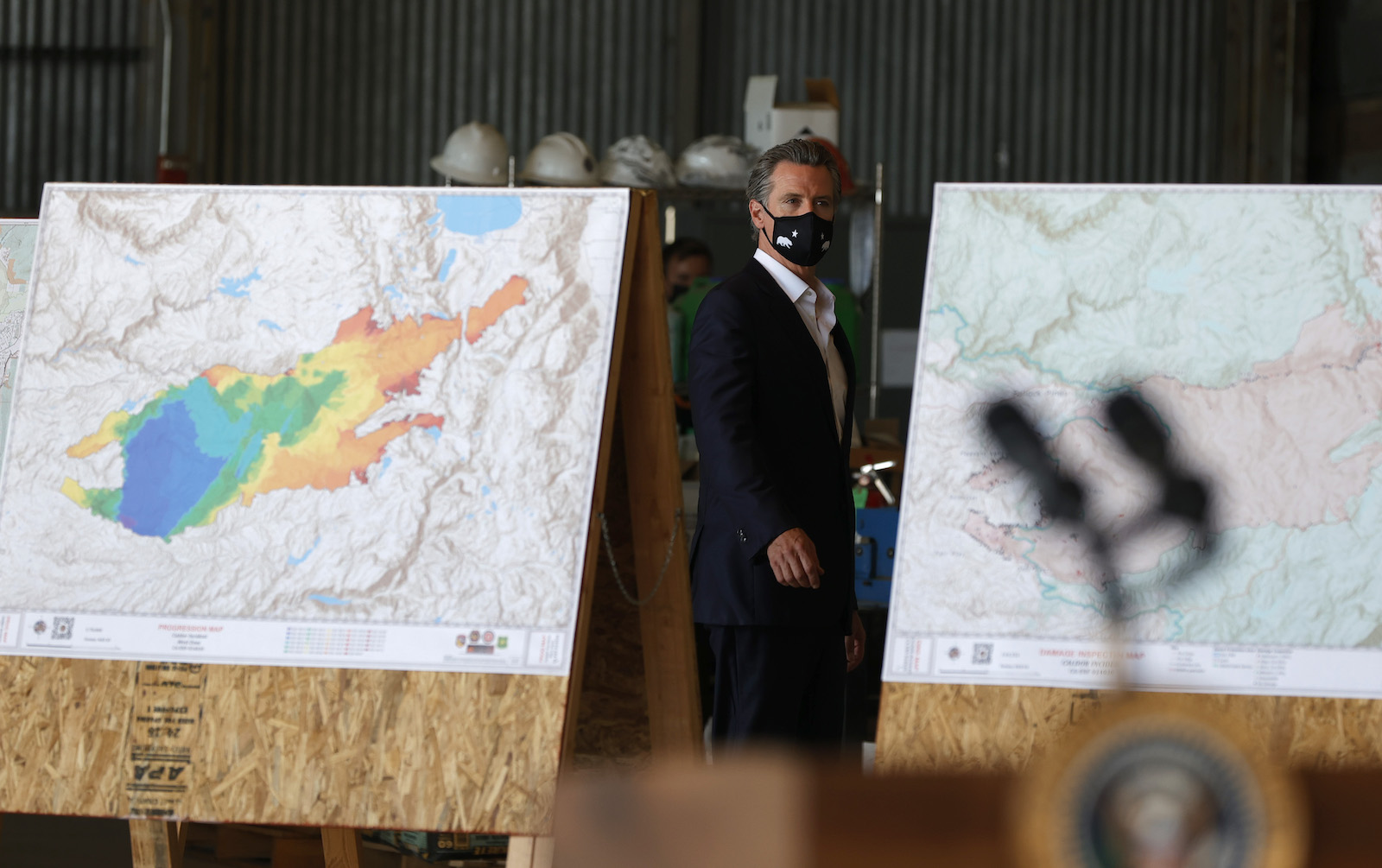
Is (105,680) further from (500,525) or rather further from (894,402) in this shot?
(894,402)

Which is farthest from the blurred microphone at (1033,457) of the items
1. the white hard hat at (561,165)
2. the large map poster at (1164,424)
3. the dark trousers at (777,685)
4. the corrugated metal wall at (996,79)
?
the corrugated metal wall at (996,79)

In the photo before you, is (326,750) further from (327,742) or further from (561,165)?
(561,165)

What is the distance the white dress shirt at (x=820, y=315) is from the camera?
7.26ft

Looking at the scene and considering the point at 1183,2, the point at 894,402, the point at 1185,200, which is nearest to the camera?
the point at 1185,200

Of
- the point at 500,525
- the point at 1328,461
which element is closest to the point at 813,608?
the point at 500,525

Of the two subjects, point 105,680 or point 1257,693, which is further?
point 105,680

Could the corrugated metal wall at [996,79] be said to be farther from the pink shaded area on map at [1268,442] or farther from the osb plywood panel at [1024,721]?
the osb plywood panel at [1024,721]

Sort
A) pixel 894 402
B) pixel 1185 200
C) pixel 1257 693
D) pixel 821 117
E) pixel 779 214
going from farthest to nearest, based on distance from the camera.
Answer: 1. pixel 894 402
2. pixel 821 117
3. pixel 779 214
4. pixel 1185 200
5. pixel 1257 693

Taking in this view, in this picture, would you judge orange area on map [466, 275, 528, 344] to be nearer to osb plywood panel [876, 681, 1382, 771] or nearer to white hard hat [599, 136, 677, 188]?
osb plywood panel [876, 681, 1382, 771]

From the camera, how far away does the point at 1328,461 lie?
77.9 inches

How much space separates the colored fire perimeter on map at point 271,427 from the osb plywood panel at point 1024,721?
34.1 inches

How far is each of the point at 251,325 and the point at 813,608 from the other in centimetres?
102

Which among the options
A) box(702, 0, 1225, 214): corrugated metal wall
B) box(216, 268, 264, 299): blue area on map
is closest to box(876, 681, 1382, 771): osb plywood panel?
box(216, 268, 264, 299): blue area on map

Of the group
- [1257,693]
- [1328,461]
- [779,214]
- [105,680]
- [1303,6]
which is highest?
[1303,6]
